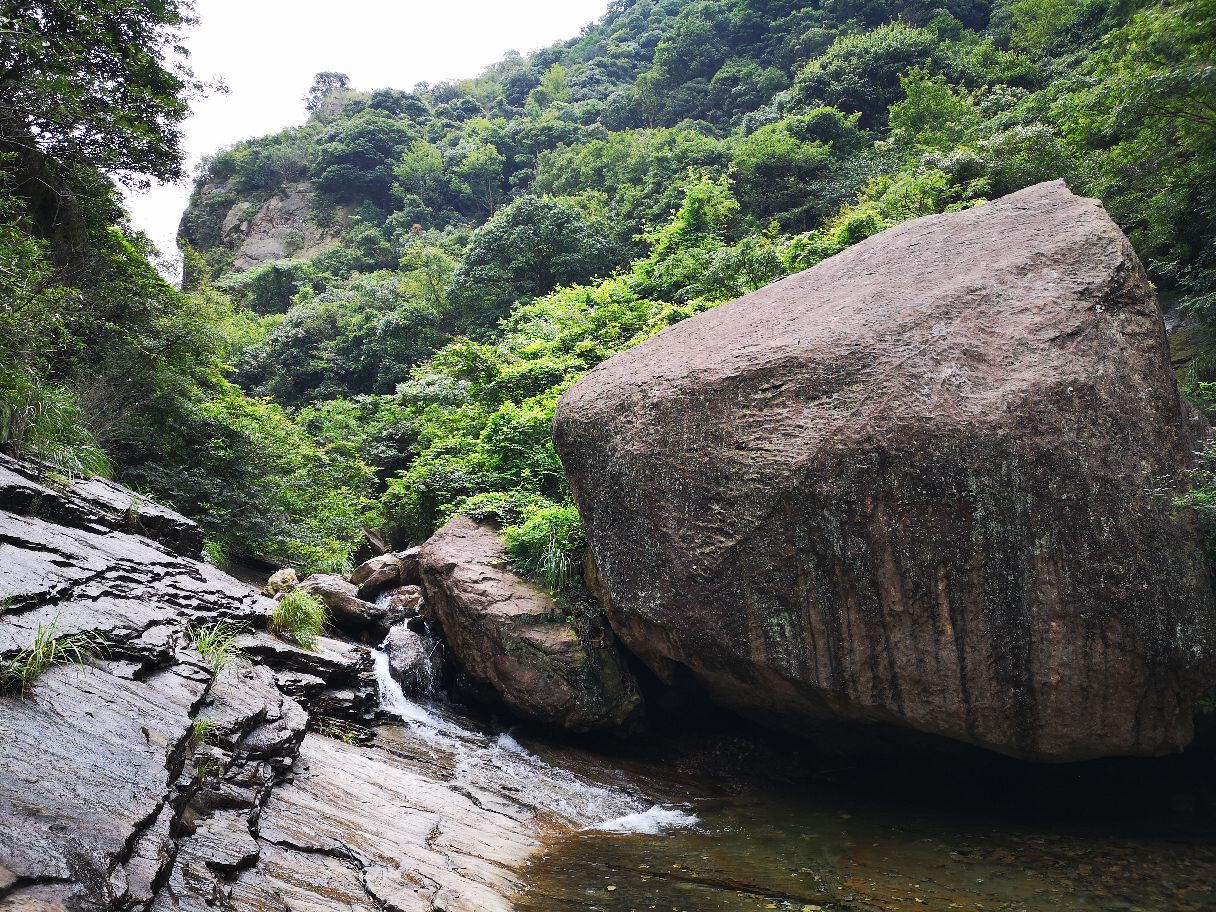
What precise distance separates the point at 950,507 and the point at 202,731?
645 cm

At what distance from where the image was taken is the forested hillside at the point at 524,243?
37.7 feet

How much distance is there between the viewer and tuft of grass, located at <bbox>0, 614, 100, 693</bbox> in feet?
13.6

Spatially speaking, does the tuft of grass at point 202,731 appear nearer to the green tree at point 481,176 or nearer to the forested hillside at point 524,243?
the forested hillside at point 524,243

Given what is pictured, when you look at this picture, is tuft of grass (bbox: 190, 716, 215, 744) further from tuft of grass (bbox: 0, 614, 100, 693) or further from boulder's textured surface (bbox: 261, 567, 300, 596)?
boulder's textured surface (bbox: 261, 567, 300, 596)

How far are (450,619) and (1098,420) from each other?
792 cm

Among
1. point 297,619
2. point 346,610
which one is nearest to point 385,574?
point 346,610

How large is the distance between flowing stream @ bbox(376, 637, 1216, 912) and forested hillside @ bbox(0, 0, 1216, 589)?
2.72 metres

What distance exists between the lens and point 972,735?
6.45m

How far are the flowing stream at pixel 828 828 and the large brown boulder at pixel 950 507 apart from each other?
3.37 ft

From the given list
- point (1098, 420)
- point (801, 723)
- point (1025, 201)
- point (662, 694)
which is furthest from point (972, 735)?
point (1025, 201)

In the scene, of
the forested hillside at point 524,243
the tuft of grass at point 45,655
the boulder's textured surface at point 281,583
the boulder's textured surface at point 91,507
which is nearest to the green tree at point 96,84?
the forested hillside at point 524,243

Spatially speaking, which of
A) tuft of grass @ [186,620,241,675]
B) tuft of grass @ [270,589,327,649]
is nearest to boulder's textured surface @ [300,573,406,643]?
tuft of grass @ [270,589,327,649]

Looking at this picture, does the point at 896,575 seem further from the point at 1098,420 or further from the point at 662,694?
the point at 662,694

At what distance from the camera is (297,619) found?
30.9 ft
